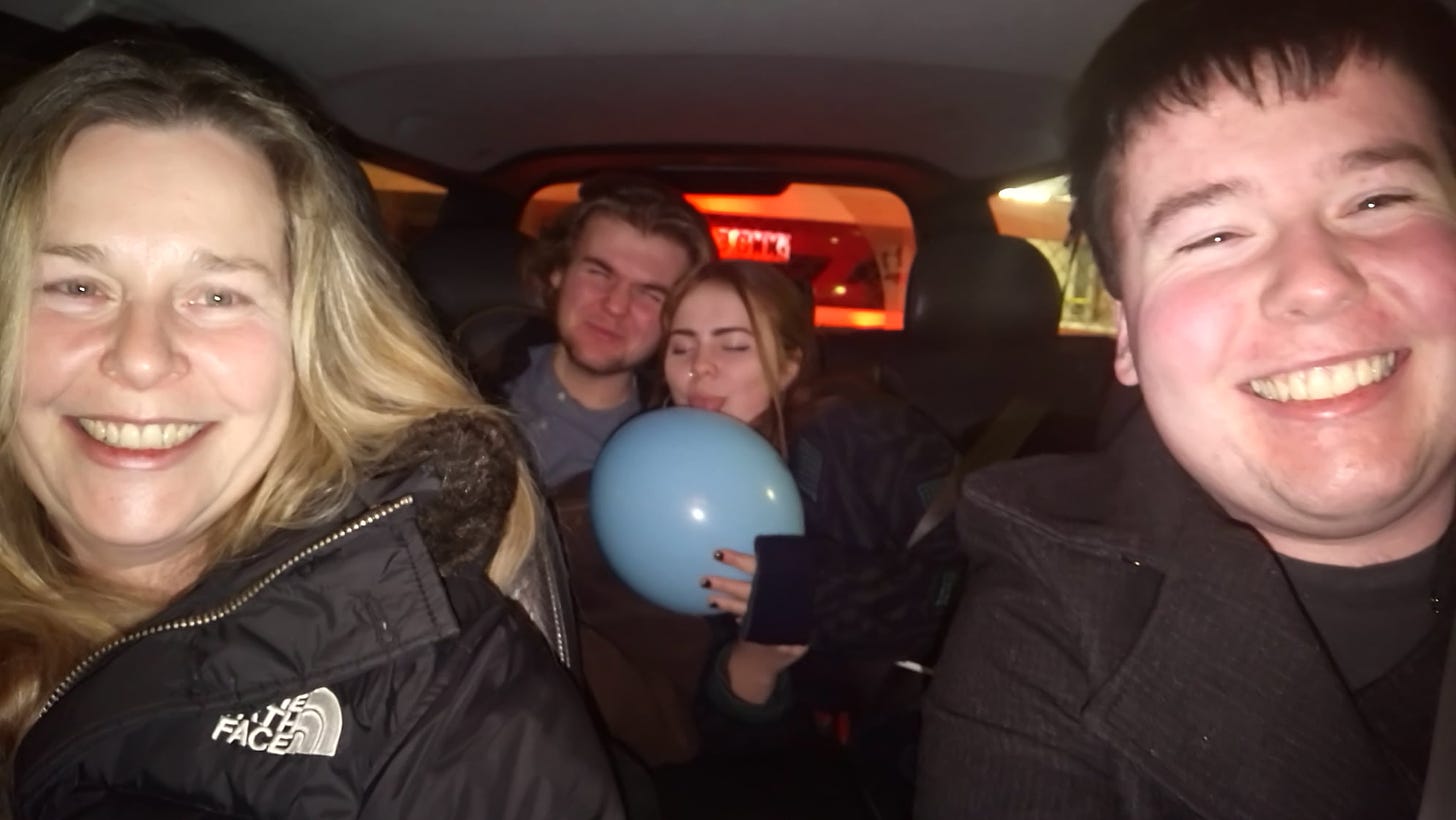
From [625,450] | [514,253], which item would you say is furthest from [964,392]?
[514,253]

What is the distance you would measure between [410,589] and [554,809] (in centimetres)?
31

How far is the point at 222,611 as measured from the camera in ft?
3.87

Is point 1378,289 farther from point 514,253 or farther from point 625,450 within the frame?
point 514,253

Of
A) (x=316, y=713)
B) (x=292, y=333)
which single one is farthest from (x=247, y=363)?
(x=316, y=713)

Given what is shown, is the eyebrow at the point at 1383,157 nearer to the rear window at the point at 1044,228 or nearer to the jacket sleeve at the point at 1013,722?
the jacket sleeve at the point at 1013,722

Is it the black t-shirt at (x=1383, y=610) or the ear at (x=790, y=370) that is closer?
the black t-shirt at (x=1383, y=610)

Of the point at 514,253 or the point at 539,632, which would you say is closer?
the point at 539,632

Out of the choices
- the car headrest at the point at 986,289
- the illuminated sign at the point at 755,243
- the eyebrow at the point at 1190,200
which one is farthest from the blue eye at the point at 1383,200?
the illuminated sign at the point at 755,243

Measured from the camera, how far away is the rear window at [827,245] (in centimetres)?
477

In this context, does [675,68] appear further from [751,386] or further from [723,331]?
[751,386]

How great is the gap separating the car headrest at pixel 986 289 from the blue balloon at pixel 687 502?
0.99 metres

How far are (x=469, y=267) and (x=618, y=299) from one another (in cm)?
65

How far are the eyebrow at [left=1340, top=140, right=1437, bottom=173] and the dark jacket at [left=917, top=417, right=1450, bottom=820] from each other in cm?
44

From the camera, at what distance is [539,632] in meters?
1.49
